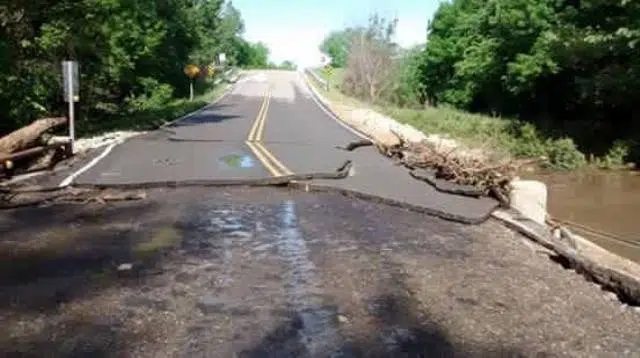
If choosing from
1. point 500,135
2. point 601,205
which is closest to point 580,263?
point 601,205

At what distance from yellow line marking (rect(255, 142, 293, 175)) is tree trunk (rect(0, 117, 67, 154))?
4.99 meters

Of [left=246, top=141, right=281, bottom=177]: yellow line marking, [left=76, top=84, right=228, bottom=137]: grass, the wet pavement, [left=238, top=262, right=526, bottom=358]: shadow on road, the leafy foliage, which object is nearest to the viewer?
[left=238, top=262, right=526, bottom=358]: shadow on road

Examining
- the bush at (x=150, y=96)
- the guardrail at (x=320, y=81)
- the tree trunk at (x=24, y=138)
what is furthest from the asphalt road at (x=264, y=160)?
the guardrail at (x=320, y=81)

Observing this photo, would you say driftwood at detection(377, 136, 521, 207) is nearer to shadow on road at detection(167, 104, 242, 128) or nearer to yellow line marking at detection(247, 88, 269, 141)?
yellow line marking at detection(247, 88, 269, 141)

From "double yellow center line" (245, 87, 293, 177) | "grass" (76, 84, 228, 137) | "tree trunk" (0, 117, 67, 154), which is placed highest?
"tree trunk" (0, 117, 67, 154)

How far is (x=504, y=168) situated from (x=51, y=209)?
7.44m

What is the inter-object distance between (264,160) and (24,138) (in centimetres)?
533

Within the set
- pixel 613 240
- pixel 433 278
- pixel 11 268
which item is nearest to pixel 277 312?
pixel 433 278

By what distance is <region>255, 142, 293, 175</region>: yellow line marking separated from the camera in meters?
15.4

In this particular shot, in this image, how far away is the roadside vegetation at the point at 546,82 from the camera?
30078mm

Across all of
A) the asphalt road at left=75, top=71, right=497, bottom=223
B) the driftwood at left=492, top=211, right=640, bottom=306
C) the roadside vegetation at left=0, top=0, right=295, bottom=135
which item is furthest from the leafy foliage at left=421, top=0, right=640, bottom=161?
the driftwood at left=492, top=211, right=640, bottom=306

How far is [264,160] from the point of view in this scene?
17859mm

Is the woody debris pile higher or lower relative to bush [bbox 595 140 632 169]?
higher

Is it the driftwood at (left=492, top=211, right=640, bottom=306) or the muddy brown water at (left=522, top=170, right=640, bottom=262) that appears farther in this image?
the muddy brown water at (left=522, top=170, right=640, bottom=262)
